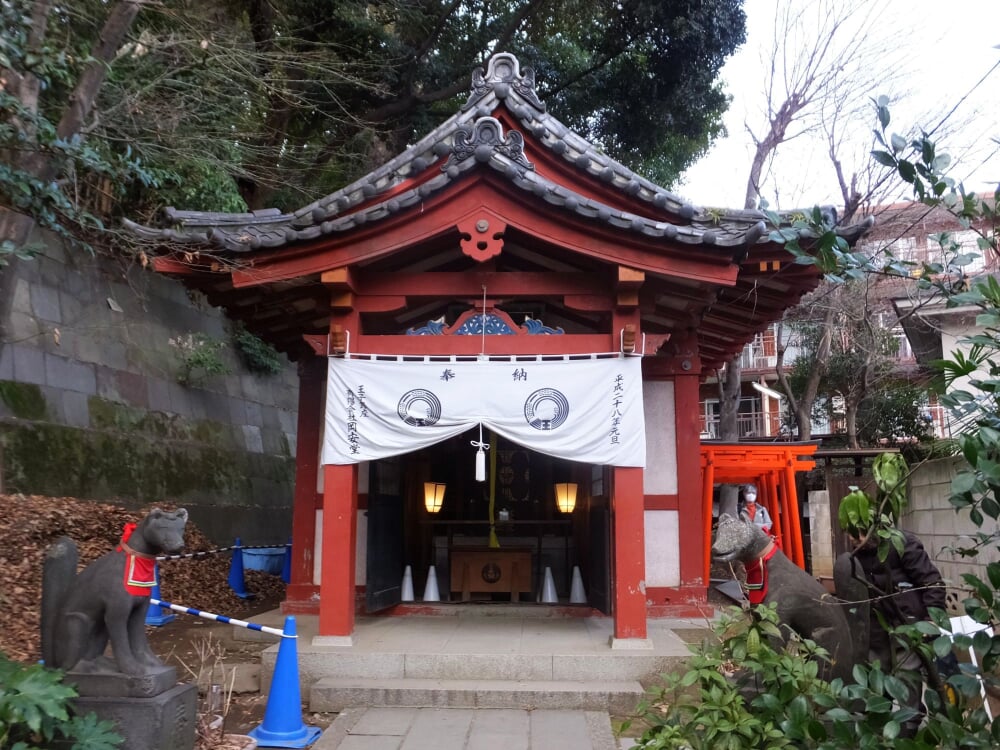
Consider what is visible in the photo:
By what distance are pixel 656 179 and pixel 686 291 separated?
12779 mm

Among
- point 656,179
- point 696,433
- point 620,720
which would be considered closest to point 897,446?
point 656,179

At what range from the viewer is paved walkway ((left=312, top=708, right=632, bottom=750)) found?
5445mm

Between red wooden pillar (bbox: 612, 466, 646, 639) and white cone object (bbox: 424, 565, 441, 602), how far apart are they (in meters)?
3.09

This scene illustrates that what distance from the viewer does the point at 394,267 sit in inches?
311

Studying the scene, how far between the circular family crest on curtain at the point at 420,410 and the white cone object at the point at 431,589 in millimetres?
2952

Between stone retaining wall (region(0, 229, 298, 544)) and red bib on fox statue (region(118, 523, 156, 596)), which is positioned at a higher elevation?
stone retaining wall (region(0, 229, 298, 544))

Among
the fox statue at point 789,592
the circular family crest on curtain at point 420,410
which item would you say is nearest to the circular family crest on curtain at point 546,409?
the circular family crest on curtain at point 420,410

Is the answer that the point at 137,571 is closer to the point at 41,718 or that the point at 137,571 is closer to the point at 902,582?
the point at 41,718

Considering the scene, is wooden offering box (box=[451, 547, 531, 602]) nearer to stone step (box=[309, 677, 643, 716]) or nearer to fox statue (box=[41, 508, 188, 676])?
stone step (box=[309, 677, 643, 716])

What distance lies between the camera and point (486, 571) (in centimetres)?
959

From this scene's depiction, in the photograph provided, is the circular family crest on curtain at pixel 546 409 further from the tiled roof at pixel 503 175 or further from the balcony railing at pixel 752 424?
the balcony railing at pixel 752 424

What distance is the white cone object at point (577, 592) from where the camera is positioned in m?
9.15

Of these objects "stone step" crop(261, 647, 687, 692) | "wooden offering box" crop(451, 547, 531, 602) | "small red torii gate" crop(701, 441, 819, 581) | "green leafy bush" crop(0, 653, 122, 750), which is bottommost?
"stone step" crop(261, 647, 687, 692)

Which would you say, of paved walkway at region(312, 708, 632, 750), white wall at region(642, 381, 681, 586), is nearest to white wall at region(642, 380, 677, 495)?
white wall at region(642, 381, 681, 586)
